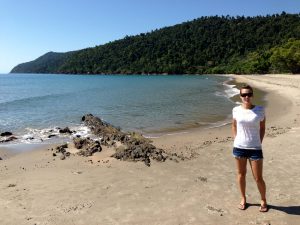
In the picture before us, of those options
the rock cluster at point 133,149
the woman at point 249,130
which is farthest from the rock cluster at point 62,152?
the woman at point 249,130

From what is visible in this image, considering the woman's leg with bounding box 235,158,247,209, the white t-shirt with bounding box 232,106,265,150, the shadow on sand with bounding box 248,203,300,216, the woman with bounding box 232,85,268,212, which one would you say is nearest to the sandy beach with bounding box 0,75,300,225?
the shadow on sand with bounding box 248,203,300,216

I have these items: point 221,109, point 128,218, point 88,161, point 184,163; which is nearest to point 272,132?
point 184,163

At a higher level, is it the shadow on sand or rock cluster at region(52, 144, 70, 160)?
the shadow on sand

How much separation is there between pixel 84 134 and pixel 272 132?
1038cm

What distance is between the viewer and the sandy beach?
299 inches

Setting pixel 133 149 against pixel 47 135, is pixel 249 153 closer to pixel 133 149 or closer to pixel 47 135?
pixel 133 149

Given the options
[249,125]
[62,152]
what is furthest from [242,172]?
[62,152]

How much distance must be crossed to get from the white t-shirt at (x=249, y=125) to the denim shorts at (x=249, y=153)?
2.8 inches

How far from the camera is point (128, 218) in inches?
299

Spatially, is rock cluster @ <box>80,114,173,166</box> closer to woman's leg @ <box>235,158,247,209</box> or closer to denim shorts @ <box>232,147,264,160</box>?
woman's leg @ <box>235,158,247,209</box>

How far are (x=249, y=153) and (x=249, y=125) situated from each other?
1.96 feet

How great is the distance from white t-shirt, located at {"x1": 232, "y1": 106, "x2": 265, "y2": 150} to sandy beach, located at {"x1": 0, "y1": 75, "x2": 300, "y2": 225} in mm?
1548

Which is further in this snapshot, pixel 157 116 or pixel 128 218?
pixel 157 116

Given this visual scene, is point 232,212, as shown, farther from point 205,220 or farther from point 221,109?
point 221,109
